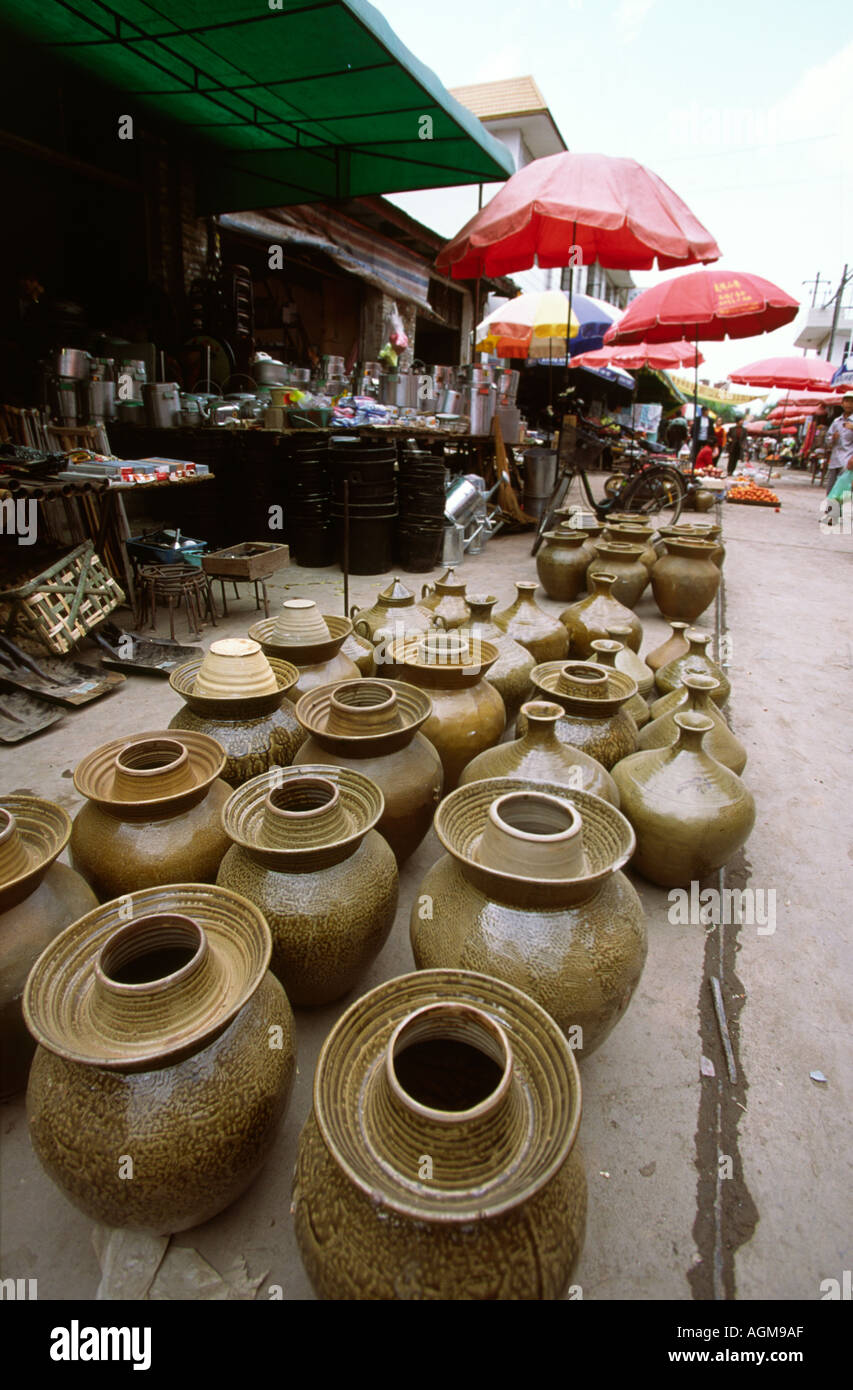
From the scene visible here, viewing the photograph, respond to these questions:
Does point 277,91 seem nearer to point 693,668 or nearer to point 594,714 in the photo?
point 693,668

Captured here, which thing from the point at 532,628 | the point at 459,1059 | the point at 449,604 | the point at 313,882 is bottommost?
the point at 459,1059

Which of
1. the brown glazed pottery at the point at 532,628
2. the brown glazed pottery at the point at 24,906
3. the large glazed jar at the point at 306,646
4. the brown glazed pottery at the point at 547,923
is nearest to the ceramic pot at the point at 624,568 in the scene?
the brown glazed pottery at the point at 532,628

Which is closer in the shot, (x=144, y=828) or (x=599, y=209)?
(x=144, y=828)

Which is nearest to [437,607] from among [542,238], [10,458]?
[10,458]

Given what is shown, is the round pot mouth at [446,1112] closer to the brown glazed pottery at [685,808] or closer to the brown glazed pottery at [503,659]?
the brown glazed pottery at [685,808]

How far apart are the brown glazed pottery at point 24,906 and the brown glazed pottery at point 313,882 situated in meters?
0.44

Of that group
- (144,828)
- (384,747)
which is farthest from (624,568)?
Answer: (144,828)

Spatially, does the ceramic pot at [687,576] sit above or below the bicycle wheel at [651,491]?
below

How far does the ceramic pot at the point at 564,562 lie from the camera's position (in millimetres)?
6793

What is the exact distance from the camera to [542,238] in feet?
26.6

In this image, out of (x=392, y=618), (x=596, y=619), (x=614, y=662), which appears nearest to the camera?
(x=614, y=662)

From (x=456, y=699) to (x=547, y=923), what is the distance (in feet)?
5.10

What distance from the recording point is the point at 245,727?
2934mm

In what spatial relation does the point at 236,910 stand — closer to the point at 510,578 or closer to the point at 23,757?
the point at 23,757
